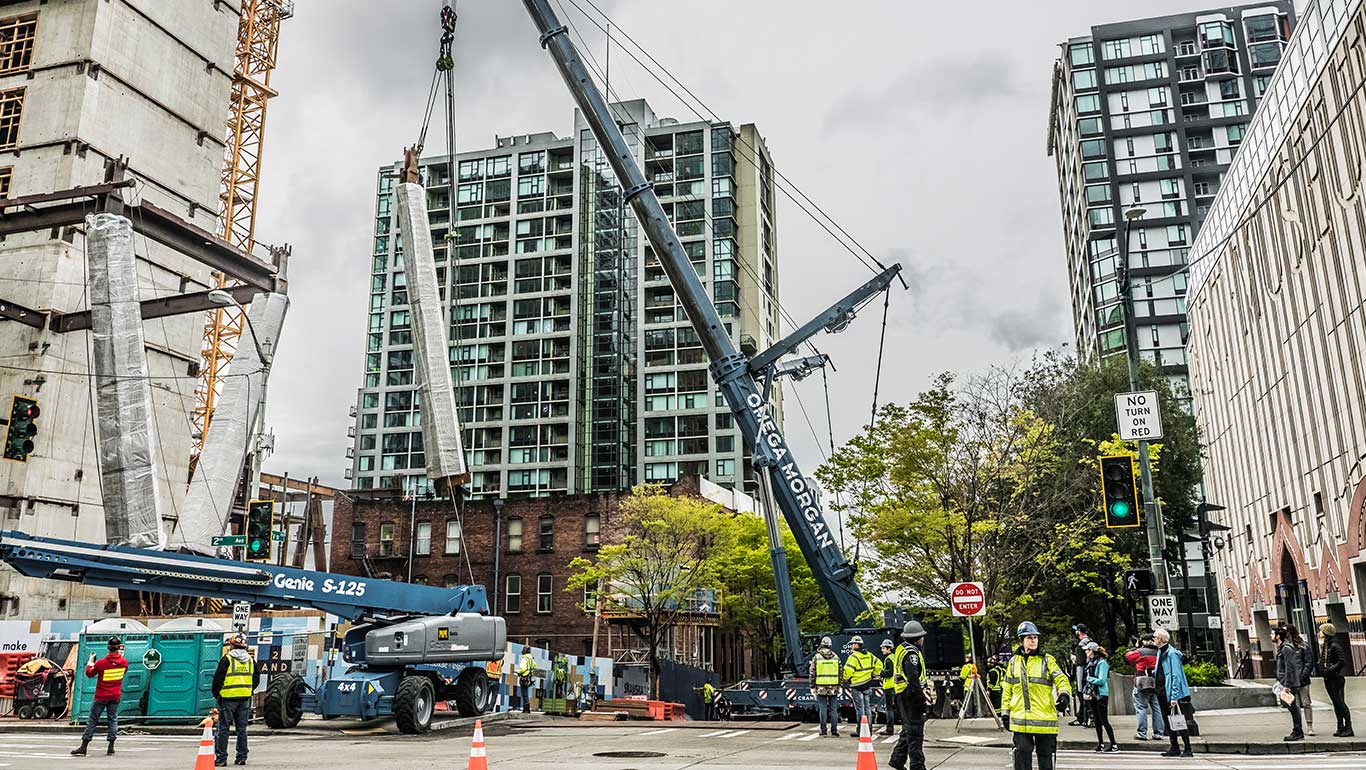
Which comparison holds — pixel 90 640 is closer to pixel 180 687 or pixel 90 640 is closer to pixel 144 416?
pixel 180 687

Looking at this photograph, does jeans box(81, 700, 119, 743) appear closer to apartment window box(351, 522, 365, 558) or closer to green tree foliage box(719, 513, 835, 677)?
green tree foliage box(719, 513, 835, 677)

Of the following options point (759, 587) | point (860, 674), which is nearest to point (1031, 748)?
point (860, 674)

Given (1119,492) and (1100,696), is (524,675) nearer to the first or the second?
(1100,696)

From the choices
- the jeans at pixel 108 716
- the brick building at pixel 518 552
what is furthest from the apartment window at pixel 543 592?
the jeans at pixel 108 716

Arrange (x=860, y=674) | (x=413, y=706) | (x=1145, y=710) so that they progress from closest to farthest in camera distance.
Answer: (x=1145, y=710) < (x=860, y=674) < (x=413, y=706)

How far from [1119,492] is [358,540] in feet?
160

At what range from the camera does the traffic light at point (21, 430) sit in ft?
65.9

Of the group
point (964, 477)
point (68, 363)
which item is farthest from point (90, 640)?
point (964, 477)

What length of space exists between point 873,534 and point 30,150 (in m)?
36.7

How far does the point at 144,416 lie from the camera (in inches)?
1107

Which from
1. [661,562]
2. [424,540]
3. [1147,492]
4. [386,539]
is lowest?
[1147,492]

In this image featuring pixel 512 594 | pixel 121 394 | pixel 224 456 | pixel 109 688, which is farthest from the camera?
pixel 512 594

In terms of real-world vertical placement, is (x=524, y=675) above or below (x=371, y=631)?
below

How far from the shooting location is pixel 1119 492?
1756 cm
